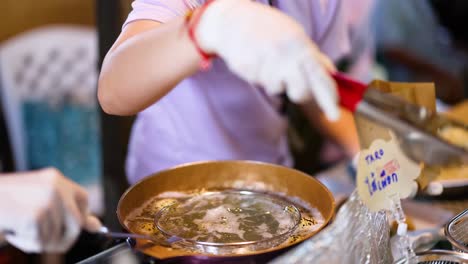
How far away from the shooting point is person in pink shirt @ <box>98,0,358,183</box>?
27.8 inches

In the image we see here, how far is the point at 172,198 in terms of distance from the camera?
0.99 m

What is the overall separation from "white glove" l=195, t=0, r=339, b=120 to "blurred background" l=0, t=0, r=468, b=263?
102 cm

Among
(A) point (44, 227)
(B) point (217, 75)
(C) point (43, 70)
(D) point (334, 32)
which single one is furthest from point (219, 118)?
(C) point (43, 70)

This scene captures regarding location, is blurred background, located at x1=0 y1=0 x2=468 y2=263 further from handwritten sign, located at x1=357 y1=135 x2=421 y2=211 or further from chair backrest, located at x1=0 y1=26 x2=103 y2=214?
handwritten sign, located at x1=357 y1=135 x2=421 y2=211

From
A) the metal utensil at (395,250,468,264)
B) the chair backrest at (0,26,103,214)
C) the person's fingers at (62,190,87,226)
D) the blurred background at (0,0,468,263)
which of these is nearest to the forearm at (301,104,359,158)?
the blurred background at (0,0,468,263)

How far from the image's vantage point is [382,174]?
2.92 feet

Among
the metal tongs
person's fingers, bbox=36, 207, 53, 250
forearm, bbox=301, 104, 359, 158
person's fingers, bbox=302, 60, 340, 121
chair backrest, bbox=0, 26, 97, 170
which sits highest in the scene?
person's fingers, bbox=302, 60, 340, 121

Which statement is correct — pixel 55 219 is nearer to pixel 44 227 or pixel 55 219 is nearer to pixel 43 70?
pixel 44 227

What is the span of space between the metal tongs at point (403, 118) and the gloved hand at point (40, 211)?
38cm

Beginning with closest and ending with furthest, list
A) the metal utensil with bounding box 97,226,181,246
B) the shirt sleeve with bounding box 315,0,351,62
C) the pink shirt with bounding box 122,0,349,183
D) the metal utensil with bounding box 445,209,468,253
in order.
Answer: the metal utensil with bounding box 97,226,181,246
the metal utensil with bounding box 445,209,468,253
the pink shirt with bounding box 122,0,349,183
the shirt sleeve with bounding box 315,0,351,62

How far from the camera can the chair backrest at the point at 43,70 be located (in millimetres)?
2359

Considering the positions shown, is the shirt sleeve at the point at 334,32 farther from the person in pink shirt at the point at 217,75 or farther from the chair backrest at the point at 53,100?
the chair backrest at the point at 53,100

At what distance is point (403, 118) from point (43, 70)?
1.97 meters

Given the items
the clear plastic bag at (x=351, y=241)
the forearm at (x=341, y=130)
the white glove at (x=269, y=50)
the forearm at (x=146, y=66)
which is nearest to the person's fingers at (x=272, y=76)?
the white glove at (x=269, y=50)
